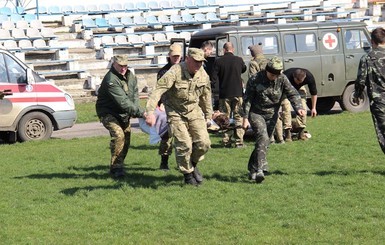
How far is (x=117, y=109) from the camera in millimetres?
12281

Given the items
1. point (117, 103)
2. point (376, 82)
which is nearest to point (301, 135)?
point (376, 82)

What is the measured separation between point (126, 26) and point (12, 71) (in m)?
17.1

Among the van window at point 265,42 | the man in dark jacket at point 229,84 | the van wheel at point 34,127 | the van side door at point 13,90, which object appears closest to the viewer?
the man in dark jacket at point 229,84

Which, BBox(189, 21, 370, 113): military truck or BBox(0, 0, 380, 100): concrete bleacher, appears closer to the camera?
BBox(189, 21, 370, 113): military truck

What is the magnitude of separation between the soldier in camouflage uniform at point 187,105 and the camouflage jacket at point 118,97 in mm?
802

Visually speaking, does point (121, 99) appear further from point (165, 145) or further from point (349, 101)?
point (349, 101)

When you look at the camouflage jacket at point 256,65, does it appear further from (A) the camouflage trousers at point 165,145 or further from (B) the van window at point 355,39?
(B) the van window at point 355,39

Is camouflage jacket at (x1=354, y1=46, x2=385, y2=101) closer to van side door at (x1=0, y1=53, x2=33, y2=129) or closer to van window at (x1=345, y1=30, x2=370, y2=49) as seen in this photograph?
van side door at (x1=0, y1=53, x2=33, y2=129)

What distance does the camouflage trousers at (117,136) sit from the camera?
12320 mm

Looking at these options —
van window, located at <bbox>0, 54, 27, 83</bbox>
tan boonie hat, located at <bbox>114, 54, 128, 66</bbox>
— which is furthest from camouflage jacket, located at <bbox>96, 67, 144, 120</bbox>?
van window, located at <bbox>0, 54, 27, 83</bbox>

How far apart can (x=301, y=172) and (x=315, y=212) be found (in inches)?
114

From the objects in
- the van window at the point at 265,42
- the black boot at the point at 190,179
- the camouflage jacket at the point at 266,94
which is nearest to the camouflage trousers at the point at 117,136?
the black boot at the point at 190,179

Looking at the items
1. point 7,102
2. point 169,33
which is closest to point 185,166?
point 7,102

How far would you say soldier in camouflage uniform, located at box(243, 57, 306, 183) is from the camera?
37.3 ft
